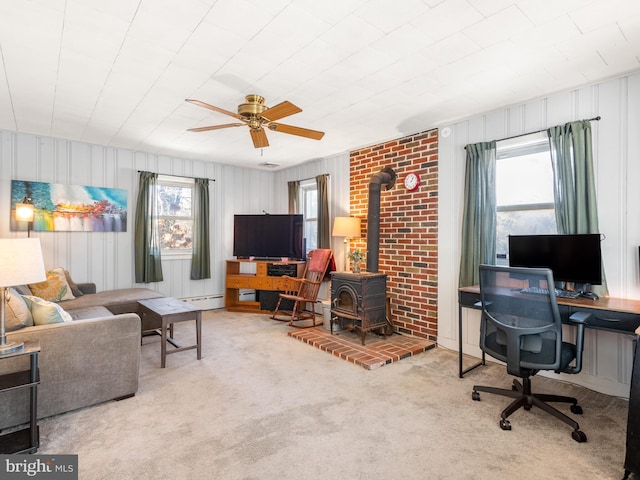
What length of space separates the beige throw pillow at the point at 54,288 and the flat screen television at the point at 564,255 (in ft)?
15.7

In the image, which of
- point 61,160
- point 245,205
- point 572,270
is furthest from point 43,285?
point 572,270

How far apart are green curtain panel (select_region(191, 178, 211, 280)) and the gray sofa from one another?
3.02 meters

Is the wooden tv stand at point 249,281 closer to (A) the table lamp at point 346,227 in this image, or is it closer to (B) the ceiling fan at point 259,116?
(A) the table lamp at point 346,227

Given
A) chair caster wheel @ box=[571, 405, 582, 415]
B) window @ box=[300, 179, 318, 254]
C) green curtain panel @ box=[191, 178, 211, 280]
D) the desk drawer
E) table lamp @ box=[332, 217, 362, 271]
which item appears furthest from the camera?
window @ box=[300, 179, 318, 254]

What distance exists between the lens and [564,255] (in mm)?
2723

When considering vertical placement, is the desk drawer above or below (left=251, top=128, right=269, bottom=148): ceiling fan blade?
below

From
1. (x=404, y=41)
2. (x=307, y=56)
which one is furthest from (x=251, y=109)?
(x=404, y=41)

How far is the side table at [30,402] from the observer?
189 centimetres

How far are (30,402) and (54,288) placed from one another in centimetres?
250

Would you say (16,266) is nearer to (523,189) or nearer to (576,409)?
(576,409)

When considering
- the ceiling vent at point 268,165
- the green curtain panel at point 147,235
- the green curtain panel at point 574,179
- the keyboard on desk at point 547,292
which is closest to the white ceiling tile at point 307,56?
the green curtain panel at point 574,179

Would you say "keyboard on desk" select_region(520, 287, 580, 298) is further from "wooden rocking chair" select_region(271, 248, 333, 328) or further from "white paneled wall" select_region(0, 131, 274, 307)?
"white paneled wall" select_region(0, 131, 274, 307)

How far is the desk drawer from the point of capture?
217cm

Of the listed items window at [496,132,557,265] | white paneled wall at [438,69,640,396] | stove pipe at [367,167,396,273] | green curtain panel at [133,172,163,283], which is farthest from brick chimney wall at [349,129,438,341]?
green curtain panel at [133,172,163,283]
